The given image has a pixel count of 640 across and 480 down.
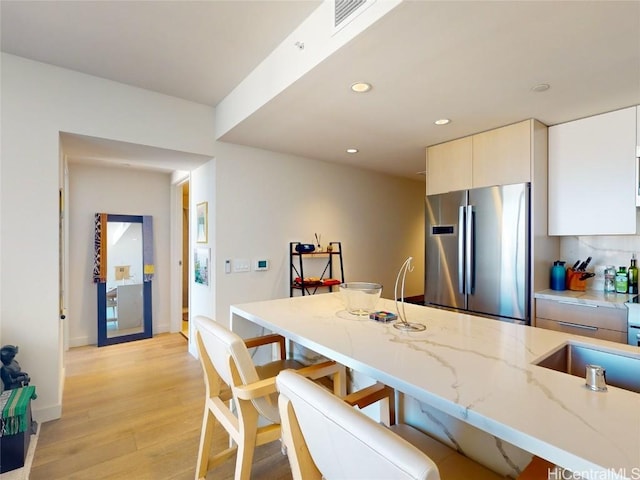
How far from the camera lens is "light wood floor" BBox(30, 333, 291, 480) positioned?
6.24 ft

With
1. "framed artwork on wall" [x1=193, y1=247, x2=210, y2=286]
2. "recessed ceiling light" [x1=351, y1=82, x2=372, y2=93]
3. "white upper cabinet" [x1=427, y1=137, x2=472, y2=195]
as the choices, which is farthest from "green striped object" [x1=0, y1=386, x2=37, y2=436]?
"white upper cabinet" [x1=427, y1=137, x2=472, y2=195]

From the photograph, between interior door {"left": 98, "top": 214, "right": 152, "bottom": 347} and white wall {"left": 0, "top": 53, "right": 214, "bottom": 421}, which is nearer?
white wall {"left": 0, "top": 53, "right": 214, "bottom": 421}

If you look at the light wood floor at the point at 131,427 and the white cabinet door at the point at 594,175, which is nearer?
the light wood floor at the point at 131,427

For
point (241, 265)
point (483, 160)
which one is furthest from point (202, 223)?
point (483, 160)

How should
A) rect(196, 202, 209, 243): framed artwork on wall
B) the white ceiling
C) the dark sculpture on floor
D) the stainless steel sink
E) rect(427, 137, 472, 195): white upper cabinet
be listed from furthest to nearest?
rect(196, 202, 209, 243): framed artwork on wall
rect(427, 137, 472, 195): white upper cabinet
the dark sculpture on floor
the white ceiling
the stainless steel sink

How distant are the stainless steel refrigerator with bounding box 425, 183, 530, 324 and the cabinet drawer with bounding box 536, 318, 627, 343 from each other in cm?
15

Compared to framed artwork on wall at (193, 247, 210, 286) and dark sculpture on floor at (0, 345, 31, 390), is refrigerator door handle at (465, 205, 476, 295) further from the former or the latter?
dark sculpture on floor at (0, 345, 31, 390)

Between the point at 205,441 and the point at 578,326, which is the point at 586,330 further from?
the point at 205,441

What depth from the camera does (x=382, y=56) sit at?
1.74 m

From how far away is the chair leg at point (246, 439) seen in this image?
1373 millimetres

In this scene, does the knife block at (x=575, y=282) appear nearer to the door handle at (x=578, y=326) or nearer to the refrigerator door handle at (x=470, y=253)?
the door handle at (x=578, y=326)

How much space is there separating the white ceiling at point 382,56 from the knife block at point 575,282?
4.32 feet

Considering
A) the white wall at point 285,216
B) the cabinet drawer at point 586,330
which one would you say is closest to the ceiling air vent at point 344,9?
the white wall at point 285,216

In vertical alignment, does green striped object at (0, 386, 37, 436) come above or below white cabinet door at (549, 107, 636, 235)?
below
